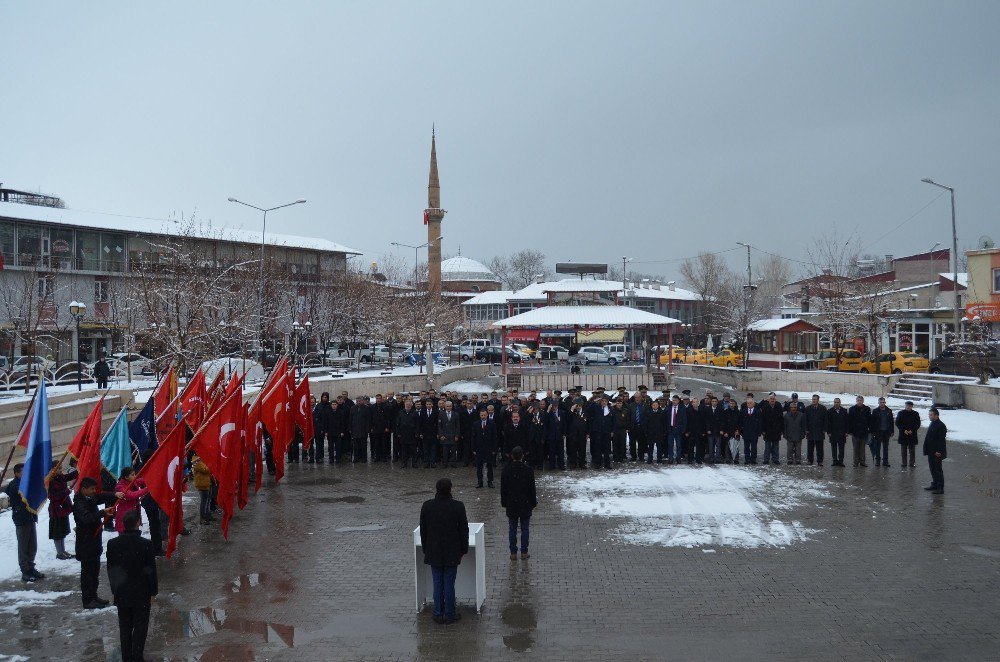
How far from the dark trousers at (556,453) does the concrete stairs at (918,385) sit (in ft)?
59.7

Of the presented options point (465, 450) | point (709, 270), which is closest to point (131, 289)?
Result: point (465, 450)

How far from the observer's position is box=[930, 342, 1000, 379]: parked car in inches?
1195

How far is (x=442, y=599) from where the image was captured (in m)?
8.77

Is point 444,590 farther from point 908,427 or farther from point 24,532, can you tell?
point 908,427

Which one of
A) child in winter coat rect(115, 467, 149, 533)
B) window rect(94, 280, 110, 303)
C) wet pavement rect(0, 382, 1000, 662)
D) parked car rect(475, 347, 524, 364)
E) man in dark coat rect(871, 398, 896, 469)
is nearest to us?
wet pavement rect(0, 382, 1000, 662)

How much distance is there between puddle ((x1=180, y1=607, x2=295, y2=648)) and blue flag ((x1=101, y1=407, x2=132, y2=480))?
3776mm

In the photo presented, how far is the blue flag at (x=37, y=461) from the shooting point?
34.0ft

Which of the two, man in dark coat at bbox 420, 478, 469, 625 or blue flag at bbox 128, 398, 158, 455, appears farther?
blue flag at bbox 128, 398, 158, 455

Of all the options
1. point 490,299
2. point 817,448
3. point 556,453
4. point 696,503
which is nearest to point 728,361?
point 817,448

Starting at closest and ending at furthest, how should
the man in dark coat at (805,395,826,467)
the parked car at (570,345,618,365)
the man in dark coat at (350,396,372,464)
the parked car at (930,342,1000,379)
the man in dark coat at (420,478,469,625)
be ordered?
the man in dark coat at (420,478,469,625) → the man in dark coat at (805,395,826,467) → the man in dark coat at (350,396,372,464) → the parked car at (930,342,1000,379) → the parked car at (570,345,618,365)

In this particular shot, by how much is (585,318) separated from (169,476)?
118 feet

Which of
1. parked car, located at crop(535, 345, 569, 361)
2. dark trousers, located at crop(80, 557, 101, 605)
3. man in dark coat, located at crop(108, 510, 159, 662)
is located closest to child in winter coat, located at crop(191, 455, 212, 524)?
dark trousers, located at crop(80, 557, 101, 605)

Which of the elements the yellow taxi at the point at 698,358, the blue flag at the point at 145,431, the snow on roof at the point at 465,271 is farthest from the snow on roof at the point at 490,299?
the blue flag at the point at 145,431

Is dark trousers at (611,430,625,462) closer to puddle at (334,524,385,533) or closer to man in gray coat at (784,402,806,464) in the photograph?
man in gray coat at (784,402,806,464)
